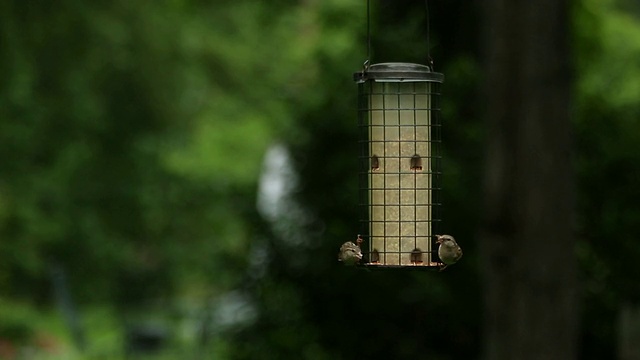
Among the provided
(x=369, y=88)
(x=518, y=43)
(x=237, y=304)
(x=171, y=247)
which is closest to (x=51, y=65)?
(x=171, y=247)

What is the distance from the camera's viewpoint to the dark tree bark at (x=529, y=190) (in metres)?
8.35

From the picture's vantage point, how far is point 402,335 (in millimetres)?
10906

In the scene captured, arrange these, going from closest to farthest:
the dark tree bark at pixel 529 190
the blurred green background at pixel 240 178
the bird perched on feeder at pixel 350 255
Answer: the bird perched on feeder at pixel 350 255
the dark tree bark at pixel 529 190
the blurred green background at pixel 240 178

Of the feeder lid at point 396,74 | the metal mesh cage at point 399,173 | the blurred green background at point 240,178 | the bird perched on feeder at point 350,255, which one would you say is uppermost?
the blurred green background at point 240,178

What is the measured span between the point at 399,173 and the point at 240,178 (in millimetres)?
9503

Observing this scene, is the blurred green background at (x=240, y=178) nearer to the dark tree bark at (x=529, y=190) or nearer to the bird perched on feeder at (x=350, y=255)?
the dark tree bark at (x=529, y=190)

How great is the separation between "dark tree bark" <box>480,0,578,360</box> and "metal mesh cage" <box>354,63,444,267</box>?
8.27 ft

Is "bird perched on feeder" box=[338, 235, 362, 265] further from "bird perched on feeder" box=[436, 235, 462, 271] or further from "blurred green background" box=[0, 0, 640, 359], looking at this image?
"blurred green background" box=[0, 0, 640, 359]

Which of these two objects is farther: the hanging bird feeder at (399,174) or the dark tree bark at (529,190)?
the dark tree bark at (529,190)

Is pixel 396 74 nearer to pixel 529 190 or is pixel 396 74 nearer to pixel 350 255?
pixel 350 255

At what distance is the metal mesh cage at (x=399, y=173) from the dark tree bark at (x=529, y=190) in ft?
8.27

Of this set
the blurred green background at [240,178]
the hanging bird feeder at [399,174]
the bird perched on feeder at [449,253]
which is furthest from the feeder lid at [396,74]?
the blurred green background at [240,178]

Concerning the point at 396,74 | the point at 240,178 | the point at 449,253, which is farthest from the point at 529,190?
the point at 240,178

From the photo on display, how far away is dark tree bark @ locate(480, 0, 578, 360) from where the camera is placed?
8352mm
